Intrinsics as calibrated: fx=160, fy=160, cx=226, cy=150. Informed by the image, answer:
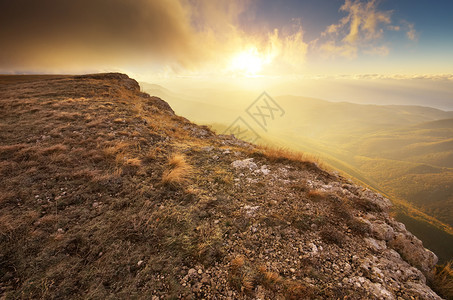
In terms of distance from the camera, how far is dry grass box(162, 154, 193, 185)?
19.4 ft

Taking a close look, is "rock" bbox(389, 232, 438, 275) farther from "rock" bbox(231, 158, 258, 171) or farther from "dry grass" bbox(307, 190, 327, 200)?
"rock" bbox(231, 158, 258, 171)

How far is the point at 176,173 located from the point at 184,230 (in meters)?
2.41

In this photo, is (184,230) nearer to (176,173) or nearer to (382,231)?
(176,173)

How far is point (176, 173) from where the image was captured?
619 centimetres

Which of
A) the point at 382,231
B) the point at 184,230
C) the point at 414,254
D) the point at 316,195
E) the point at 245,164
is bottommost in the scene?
the point at 414,254

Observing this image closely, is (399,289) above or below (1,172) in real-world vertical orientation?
below

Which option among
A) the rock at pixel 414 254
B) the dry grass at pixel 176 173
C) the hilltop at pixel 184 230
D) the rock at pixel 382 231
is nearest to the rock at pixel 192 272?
the hilltop at pixel 184 230

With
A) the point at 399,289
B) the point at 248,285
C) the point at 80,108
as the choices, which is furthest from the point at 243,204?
the point at 80,108

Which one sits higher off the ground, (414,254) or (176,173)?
(176,173)

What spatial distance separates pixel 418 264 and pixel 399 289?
1725mm

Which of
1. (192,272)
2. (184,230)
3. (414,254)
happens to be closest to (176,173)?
(184,230)

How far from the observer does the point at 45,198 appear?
466 cm

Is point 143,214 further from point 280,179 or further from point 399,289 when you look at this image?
point 399,289

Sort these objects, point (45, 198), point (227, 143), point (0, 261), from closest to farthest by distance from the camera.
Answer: point (0, 261), point (45, 198), point (227, 143)
